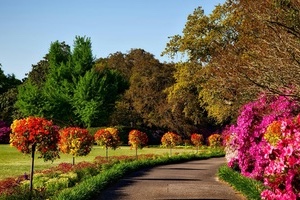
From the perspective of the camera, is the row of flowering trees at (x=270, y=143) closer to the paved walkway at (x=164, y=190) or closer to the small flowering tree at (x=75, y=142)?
the paved walkway at (x=164, y=190)

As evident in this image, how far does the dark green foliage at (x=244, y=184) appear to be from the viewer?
12742mm

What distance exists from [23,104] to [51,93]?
4.08m

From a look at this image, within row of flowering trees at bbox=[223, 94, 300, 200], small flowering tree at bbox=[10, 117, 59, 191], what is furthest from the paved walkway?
small flowering tree at bbox=[10, 117, 59, 191]

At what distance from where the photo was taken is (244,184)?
14.2 metres

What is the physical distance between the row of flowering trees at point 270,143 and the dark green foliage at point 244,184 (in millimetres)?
390

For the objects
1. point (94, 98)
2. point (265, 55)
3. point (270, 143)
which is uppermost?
point (94, 98)

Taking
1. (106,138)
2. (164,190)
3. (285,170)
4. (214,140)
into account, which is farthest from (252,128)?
(214,140)

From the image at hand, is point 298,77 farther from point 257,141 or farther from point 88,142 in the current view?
point 88,142

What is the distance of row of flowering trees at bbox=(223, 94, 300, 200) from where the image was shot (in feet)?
20.2

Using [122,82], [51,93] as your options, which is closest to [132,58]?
[122,82]

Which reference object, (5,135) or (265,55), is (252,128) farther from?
(5,135)

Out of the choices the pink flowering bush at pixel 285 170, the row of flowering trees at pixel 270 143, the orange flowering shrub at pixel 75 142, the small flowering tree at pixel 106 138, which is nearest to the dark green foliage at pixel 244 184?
the row of flowering trees at pixel 270 143

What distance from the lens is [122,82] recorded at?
221 feet

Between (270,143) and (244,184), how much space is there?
23.4 ft
